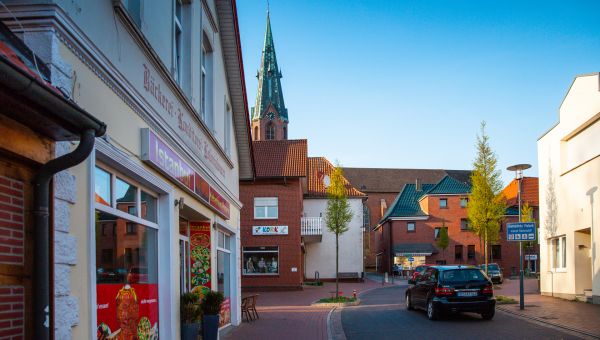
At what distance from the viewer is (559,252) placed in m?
24.9

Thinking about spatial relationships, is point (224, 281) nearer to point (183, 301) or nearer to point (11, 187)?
point (183, 301)

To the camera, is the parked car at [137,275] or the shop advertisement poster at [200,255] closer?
the parked car at [137,275]

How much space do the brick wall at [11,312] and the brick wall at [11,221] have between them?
0.71ft

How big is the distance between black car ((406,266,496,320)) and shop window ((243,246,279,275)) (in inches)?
793

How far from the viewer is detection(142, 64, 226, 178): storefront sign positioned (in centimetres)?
826

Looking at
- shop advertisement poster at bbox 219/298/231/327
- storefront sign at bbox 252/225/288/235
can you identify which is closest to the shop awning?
storefront sign at bbox 252/225/288/235

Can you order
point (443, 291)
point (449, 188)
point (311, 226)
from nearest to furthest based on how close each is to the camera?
point (443, 291) → point (311, 226) → point (449, 188)

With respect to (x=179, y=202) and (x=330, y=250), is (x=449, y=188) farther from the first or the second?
(x=179, y=202)

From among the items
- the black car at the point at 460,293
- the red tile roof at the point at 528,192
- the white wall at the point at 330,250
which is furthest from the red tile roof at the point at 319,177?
the black car at the point at 460,293

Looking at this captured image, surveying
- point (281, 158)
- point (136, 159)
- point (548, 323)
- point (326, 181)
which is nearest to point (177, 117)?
point (136, 159)

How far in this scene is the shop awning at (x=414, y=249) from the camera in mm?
62938

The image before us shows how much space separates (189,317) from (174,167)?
107 inches

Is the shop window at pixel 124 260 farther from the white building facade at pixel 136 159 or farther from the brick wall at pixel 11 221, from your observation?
the brick wall at pixel 11 221

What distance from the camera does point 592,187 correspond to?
20.6 meters
